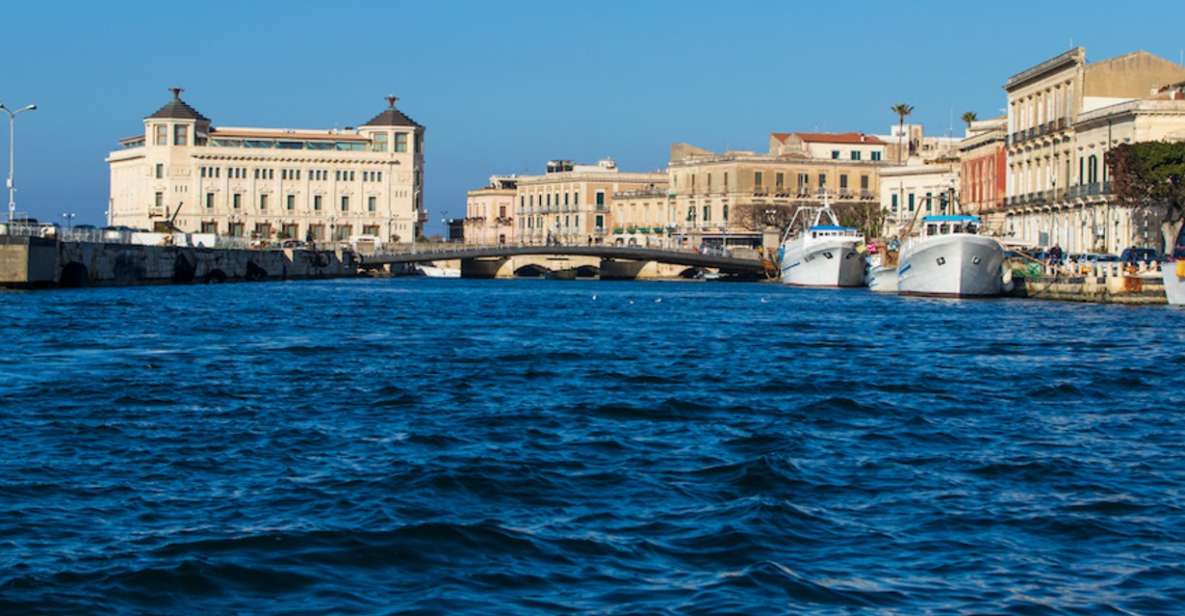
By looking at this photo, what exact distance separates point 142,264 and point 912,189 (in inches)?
2290

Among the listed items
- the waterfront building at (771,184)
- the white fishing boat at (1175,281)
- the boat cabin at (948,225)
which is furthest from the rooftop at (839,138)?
Answer: the white fishing boat at (1175,281)

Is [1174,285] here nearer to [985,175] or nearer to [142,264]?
[985,175]

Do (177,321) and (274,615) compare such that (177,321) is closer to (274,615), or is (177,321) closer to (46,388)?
(46,388)

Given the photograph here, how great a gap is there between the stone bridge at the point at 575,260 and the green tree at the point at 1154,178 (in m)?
47.3

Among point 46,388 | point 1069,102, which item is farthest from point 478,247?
point 46,388

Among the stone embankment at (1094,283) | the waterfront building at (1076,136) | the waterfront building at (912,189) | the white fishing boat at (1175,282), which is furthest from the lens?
the waterfront building at (912,189)

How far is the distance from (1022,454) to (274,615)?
1118 cm

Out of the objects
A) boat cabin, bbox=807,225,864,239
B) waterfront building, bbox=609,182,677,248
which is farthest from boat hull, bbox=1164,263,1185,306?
waterfront building, bbox=609,182,677,248

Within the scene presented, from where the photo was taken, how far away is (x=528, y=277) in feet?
503

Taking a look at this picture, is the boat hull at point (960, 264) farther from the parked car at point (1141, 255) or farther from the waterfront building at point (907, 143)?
the waterfront building at point (907, 143)

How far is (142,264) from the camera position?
95062 mm

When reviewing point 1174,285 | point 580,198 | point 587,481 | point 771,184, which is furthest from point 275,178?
point 587,481

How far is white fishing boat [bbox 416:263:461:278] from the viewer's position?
15700 cm

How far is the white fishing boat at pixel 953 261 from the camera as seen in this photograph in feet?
246
